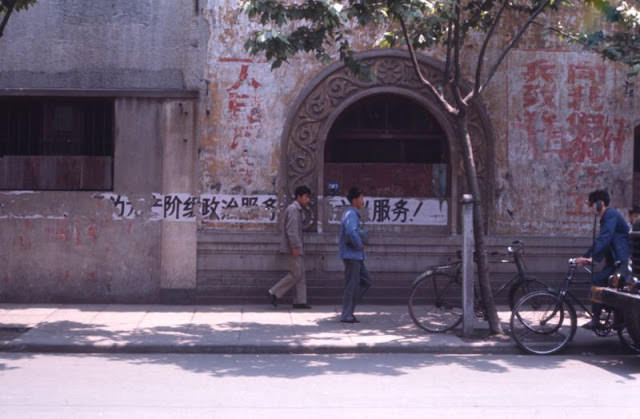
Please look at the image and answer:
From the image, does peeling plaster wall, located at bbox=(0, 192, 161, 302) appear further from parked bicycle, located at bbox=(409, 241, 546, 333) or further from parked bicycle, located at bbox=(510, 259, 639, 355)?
parked bicycle, located at bbox=(510, 259, 639, 355)

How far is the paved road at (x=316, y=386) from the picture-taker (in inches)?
266

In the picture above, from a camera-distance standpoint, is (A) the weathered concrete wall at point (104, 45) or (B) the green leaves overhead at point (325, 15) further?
(A) the weathered concrete wall at point (104, 45)

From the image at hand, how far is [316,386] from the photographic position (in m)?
7.78

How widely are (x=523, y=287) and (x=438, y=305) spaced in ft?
4.26

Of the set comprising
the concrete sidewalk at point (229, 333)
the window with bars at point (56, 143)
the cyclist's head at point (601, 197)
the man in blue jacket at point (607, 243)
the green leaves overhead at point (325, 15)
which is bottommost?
the concrete sidewalk at point (229, 333)

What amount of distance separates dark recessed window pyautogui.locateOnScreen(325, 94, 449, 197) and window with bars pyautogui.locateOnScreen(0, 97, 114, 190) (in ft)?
12.5

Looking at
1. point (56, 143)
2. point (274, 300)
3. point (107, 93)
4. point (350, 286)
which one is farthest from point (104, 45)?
point (350, 286)

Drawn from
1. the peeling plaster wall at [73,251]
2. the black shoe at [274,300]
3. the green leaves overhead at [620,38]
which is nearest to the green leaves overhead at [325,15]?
the green leaves overhead at [620,38]

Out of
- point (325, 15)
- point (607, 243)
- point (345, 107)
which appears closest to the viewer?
point (325, 15)

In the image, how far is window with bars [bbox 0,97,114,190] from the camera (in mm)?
13008

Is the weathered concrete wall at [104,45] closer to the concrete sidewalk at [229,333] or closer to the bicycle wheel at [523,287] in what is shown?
the concrete sidewalk at [229,333]

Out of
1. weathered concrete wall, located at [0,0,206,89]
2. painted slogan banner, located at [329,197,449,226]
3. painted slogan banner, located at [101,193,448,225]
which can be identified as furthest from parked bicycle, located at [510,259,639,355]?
weathered concrete wall, located at [0,0,206,89]

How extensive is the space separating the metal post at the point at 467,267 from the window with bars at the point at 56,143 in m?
6.03

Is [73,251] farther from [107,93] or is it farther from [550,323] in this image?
[550,323]
